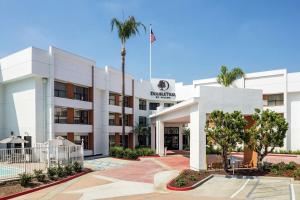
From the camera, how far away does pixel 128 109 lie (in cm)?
4388

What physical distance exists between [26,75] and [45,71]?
202 cm

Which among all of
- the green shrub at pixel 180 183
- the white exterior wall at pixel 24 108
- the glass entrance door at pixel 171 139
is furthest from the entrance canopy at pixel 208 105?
the glass entrance door at pixel 171 139

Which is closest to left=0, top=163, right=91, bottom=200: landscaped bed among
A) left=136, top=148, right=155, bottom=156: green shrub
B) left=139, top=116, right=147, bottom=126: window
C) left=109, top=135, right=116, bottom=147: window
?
left=136, top=148, right=155, bottom=156: green shrub

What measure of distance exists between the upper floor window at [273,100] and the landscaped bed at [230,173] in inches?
851

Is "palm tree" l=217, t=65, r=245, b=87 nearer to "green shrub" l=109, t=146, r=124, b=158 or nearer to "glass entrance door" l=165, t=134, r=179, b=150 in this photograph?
"glass entrance door" l=165, t=134, r=179, b=150

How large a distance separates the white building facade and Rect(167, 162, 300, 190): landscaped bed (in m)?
5.41

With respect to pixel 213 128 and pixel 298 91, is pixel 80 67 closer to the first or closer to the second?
pixel 213 128

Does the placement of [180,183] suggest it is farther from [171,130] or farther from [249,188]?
[171,130]

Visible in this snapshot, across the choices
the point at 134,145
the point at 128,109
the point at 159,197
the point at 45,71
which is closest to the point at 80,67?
the point at 45,71

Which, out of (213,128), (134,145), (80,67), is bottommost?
(134,145)

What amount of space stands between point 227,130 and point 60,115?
2064 centimetres

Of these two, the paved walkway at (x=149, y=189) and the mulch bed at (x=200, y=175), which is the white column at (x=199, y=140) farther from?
the paved walkway at (x=149, y=189)

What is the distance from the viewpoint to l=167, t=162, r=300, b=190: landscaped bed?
1864 cm

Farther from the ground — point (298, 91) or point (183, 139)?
point (298, 91)
